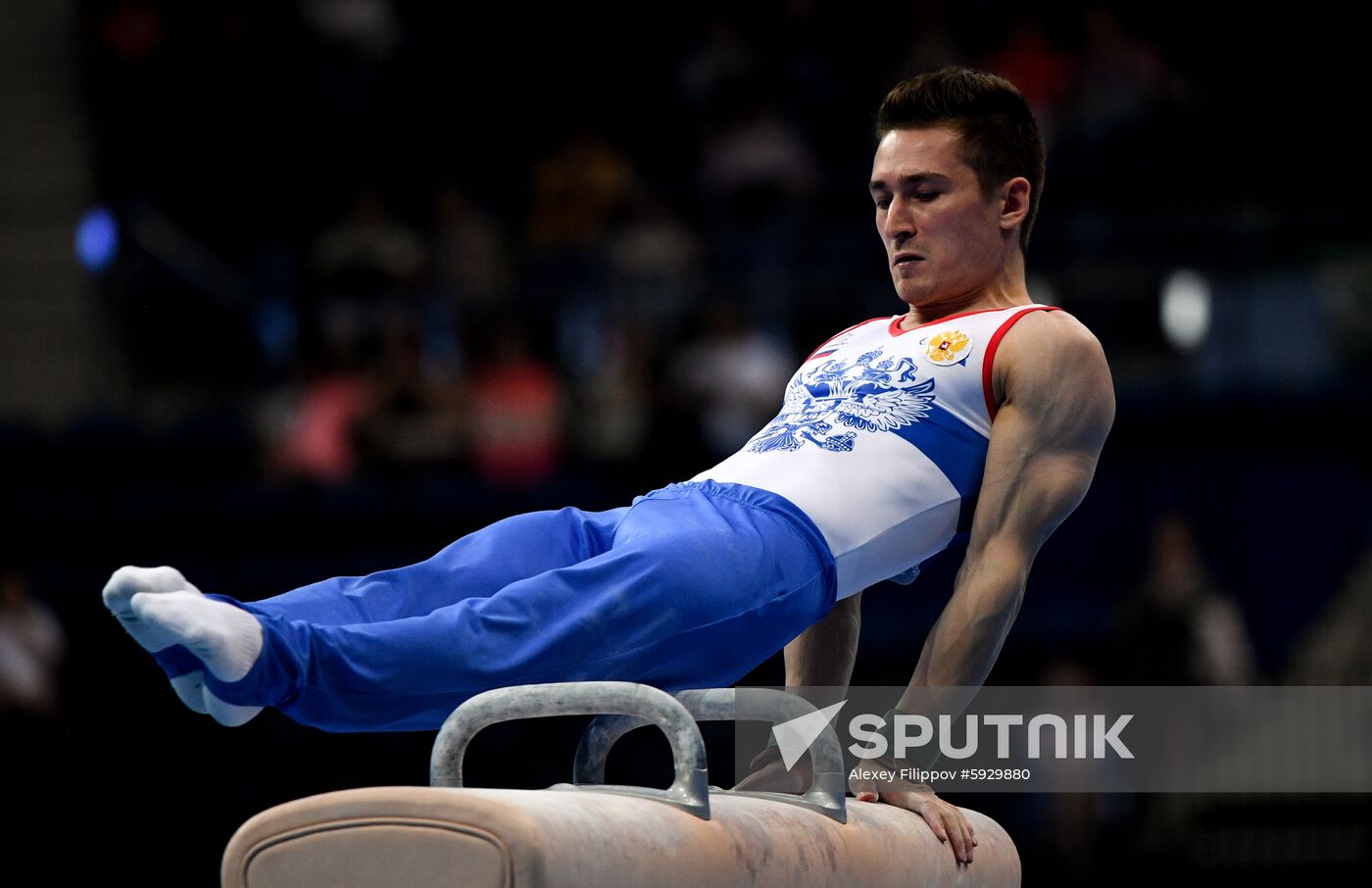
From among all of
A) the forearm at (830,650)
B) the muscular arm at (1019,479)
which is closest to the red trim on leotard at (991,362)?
the muscular arm at (1019,479)

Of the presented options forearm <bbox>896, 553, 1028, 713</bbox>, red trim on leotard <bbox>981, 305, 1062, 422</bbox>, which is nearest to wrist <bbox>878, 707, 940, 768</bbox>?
forearm <bbox>896, 553, 1028, 713</bbox>

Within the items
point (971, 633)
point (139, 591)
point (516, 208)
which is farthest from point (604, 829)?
point (516, 208)

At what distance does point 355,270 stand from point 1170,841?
18.8ft

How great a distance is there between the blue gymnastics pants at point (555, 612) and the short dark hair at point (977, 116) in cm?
104

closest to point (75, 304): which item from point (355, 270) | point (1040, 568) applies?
point (355, 270)

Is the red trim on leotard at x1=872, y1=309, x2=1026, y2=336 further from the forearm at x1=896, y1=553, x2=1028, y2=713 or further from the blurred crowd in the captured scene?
the blurred crowd

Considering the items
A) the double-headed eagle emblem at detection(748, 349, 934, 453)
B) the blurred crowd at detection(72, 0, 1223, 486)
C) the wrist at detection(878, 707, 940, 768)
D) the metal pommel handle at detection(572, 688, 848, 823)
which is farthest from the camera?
the blurred crowd at detection(72, 0, 1223, 486)

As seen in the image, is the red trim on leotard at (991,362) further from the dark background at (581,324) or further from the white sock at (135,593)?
the dark background at (581,324)

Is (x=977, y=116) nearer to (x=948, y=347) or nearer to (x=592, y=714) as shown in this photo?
(x=948, y=347)

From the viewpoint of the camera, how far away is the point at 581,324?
10281 mm

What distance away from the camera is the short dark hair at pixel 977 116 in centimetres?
421

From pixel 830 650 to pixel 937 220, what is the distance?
1.11 m

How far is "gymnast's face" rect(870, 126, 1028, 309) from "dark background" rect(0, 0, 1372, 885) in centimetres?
475

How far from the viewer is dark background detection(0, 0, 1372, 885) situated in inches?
346
